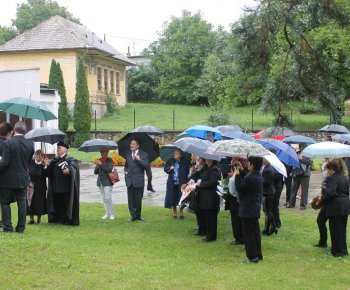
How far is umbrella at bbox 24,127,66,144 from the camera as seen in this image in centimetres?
1188

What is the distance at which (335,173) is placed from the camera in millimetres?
9430

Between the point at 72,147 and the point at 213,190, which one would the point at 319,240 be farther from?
the point at 72,147

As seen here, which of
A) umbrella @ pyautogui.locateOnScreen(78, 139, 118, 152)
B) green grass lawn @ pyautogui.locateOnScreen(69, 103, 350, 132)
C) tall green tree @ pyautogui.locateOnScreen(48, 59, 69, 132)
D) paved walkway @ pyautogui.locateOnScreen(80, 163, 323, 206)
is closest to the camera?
umbrella @ pyautogui.locateOnScreen(78, 139, 118, 152)

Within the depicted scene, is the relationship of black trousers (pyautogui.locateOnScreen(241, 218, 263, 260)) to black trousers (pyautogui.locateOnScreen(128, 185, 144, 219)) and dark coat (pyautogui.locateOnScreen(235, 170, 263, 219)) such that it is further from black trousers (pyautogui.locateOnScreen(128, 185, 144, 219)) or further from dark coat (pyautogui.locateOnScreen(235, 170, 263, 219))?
black trousers (pyautogui.locateOnScreen(128, 185, 144, 219))

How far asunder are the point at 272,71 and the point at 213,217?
3079 millimetres

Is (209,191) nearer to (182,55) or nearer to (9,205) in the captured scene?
(9,205)

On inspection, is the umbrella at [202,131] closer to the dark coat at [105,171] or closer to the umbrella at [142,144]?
the umbrella at [142,144]

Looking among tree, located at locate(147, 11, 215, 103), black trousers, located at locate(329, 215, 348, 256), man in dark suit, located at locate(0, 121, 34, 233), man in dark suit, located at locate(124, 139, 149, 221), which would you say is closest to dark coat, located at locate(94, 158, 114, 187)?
man in dark suit, located at locate(124, 139, 149, 221)

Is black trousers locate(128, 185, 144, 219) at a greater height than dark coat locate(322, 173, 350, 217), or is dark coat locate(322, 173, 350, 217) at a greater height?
dark coat locate(322, 173, 350, 217)

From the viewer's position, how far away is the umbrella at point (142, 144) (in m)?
12.8

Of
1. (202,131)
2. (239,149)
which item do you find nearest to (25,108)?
(202,131)

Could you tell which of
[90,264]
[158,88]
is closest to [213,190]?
[90,264]

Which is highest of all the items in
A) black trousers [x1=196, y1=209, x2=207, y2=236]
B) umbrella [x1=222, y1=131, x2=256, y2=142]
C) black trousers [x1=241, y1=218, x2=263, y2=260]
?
umbrella [x1=222, y1=131, x2=256, y2=142]

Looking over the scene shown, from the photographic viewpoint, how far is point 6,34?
3199 inches
